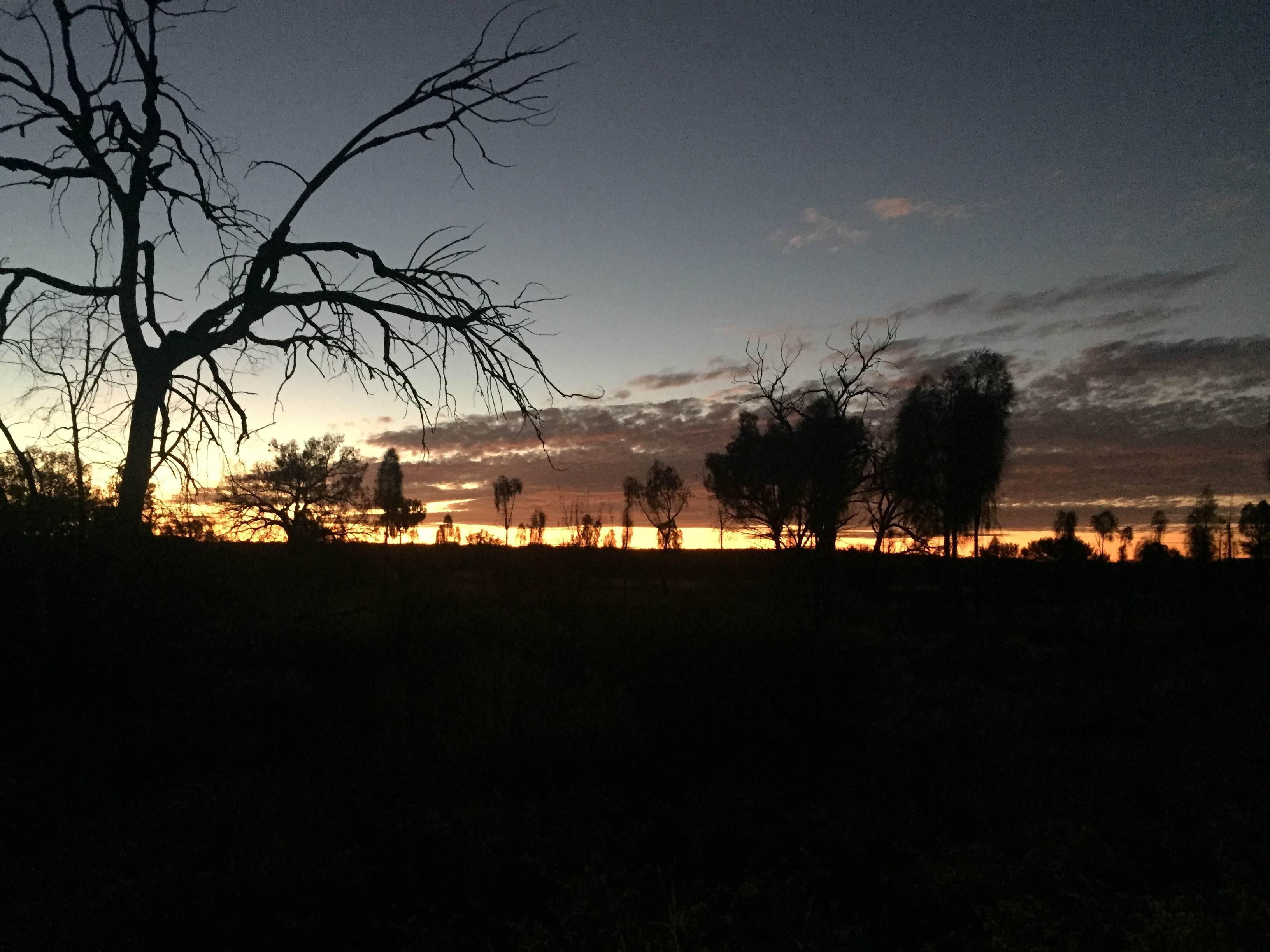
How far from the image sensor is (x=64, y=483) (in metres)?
8.62

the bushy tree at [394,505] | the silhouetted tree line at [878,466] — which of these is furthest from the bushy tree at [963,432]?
the bushy tree at [394,505]

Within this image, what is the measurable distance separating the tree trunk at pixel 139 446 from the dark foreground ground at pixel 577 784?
49cm

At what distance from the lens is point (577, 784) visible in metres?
6.77

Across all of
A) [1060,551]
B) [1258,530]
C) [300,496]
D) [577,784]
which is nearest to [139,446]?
[577,784]

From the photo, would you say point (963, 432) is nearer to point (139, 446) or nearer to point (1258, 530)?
point (1258, 530)

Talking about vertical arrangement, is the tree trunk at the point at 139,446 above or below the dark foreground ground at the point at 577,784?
above

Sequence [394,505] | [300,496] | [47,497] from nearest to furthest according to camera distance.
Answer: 1. [47,497]
2. [300,496]
3. [394,505]

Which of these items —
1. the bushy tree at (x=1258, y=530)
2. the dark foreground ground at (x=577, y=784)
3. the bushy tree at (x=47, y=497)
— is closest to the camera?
the dark foreground ground at (x=577, y=784)

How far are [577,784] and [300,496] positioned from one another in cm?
2193

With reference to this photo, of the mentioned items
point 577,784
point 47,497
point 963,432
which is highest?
point 963,432

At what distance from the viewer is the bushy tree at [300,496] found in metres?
12.3

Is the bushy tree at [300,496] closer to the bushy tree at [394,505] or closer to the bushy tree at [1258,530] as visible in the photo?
the bushy tree at [394,505]

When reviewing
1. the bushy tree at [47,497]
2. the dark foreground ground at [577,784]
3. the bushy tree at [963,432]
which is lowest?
the dark foreground ground at [577,784]

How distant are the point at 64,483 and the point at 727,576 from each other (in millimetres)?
26414
